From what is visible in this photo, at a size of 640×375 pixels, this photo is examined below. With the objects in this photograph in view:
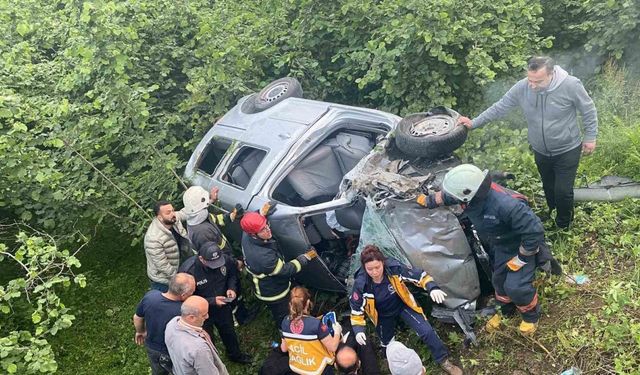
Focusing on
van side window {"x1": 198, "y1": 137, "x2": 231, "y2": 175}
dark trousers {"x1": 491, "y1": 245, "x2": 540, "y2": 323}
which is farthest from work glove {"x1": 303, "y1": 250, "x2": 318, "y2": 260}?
van side window {"x1": 198, "y1": 137, "x2": 231, "y2": 175}

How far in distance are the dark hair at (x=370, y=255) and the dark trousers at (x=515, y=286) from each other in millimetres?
908

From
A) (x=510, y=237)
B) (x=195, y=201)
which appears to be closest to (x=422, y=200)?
(x=510, y=237)

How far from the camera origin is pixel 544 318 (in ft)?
14.2

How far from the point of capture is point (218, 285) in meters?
5.00

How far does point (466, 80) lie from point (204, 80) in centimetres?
323

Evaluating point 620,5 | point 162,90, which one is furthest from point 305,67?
point 620,5

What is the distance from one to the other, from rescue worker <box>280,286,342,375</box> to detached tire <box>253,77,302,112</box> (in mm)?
2503

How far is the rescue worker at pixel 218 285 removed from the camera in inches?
189

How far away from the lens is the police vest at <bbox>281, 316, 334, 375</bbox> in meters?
4.30

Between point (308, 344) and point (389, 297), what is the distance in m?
0.75

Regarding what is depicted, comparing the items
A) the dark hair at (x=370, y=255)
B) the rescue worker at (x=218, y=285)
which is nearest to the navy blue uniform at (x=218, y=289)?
the rescue worker at (x=218, y=285)

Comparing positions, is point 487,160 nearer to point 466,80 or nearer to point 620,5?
point 466,80

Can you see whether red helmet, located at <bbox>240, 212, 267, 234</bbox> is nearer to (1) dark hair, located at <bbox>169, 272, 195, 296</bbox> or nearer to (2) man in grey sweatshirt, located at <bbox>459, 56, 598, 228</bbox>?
(1) dark hair, located at <bbox>169, 272, 195, 296</bbox>

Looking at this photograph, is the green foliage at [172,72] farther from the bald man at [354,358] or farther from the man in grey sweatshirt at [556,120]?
the bald man at [354,358]
